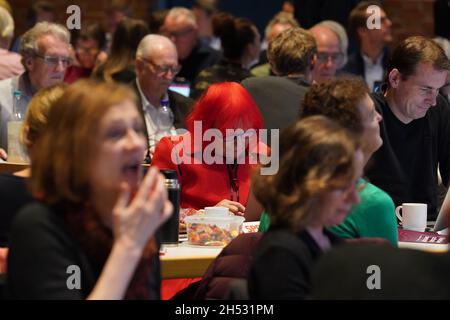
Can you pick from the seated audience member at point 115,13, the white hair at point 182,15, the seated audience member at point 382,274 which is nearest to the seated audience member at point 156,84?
the white hair at point 182,15

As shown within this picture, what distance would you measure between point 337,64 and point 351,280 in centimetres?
498

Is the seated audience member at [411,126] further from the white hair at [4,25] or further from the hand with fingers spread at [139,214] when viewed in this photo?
the white hair at [4,25]

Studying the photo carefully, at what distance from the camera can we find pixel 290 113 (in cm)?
505

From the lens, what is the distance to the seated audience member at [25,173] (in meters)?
2.72

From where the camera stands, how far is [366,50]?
743 cm

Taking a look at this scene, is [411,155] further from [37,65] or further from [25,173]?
[37,65]

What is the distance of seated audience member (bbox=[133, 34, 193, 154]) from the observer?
543 centimetres

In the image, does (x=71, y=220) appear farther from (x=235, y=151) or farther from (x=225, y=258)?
(x=235, y=151)

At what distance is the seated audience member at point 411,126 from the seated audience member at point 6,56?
2.56 metres

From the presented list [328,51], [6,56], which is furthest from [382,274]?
[328,51]

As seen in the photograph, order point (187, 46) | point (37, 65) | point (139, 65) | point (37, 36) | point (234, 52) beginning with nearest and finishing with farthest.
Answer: point (37, 65) < point (37, 36) < point (139, 65) < point (234, 52) < point (187, 46)

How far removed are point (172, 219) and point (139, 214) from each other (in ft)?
3.85

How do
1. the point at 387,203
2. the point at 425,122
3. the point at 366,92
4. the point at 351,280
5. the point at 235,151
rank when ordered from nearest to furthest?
the point at 351,280
the point at 387,203
the point at 366,92
the point at 235,151
the point at 425,122
